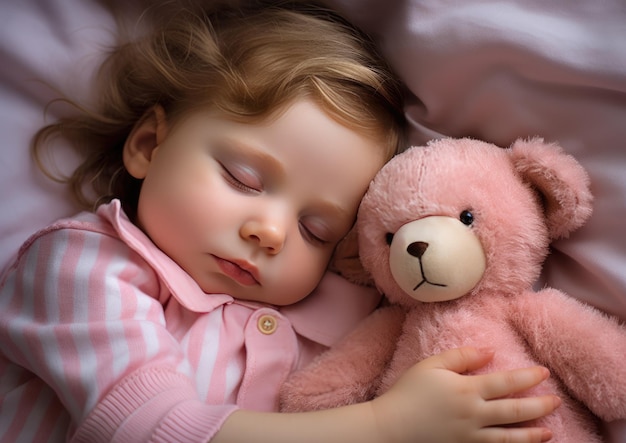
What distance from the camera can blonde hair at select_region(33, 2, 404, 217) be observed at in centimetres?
103

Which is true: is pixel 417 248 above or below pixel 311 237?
above

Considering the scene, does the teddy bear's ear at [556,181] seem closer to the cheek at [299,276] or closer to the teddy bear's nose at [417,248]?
the teddy bear's nose at [417,248]

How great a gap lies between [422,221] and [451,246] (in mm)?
57

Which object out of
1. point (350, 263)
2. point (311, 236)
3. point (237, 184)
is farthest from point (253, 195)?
point (350, 263)

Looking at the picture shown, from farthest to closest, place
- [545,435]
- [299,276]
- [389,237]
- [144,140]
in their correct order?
[144,140], [299,276], [389,237], [545,435]

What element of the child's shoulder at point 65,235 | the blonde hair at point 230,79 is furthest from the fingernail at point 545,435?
the child's shoulder at point 65,235

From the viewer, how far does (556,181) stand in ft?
2.91

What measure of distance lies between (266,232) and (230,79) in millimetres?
283

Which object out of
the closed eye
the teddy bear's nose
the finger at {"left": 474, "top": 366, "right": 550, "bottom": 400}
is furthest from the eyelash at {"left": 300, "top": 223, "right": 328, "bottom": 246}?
the finger at {"left": 474, "top": 366, "right": 550, "bottom": 400}

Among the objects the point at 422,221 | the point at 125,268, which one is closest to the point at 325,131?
the point at 422,221

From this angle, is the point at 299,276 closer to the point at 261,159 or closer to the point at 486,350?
the point at 261,159

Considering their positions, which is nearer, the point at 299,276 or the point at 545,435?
the point at 545,435

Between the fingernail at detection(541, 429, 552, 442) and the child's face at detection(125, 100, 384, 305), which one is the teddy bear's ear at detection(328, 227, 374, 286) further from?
the fingernail at detection(541, 429, 552, 442)

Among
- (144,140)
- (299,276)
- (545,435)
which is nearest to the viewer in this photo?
(545,435)
